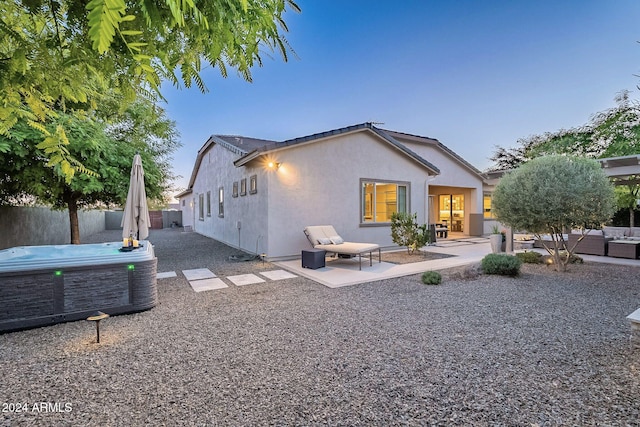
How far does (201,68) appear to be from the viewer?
1.85 metres

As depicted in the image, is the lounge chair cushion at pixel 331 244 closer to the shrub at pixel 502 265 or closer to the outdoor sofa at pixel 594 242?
the shrub at pixel 502 265

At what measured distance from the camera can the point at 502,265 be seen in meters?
6.79

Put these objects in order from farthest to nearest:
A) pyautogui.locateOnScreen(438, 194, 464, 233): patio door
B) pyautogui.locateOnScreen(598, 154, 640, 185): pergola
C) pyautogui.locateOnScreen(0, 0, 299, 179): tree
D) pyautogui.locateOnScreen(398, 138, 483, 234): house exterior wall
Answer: pyautogui.locateOnScreen(438, 194, 464, 233): patio door, pyautogui.locateOnScreen(398, 138, 483, 234): house exterior wall, pyautogui.locateOnScreen(598, 154, 640, 185): pergola, pyautogui.locateOnScreen(0, 0, 299, 179): tree

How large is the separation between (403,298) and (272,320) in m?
2.36

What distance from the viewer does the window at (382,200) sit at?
1046 centimetres

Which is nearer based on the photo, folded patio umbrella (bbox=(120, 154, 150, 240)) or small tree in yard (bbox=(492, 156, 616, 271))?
folded patio umbrella (bbox=(120, 154, 150, 240))

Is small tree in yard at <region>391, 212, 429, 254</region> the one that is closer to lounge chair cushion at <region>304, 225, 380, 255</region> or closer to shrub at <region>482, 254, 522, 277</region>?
lounge chair cushion at <region>304, 225, 380, 255</region>

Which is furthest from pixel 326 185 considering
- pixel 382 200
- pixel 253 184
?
pixel 382 200

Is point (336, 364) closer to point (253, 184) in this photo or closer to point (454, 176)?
point (253, 184)

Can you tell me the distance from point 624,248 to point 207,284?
11.8 meters

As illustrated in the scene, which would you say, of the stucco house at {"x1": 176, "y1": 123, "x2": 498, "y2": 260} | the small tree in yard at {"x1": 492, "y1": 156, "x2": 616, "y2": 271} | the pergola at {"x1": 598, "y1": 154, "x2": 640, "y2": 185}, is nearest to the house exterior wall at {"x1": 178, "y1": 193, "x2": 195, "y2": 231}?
the stucco house at {"x1": 176, "y1": 123, "x2": 498, "y2": 260}

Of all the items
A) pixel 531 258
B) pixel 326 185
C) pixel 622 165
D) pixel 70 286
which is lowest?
pixel 531 258

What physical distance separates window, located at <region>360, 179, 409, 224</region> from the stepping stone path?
13.9 feet

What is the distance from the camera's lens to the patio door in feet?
55.5
